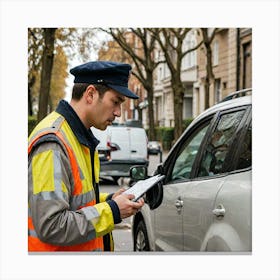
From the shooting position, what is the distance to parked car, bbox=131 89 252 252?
3.21 m

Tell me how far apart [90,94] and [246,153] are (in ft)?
3.87

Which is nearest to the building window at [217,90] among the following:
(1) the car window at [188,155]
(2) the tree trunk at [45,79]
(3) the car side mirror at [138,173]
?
(2) the tree trunk at [45,79]

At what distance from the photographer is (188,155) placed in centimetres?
432

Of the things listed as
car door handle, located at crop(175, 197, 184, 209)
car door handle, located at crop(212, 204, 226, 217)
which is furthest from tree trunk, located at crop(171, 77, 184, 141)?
car door handle, located at crop(212, 204, 226, 217)

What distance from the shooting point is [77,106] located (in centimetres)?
275

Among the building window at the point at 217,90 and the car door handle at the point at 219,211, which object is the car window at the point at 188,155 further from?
the building window at the point at 217,90

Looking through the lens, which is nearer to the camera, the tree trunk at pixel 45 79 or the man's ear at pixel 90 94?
the man's ear at pixel 90 94

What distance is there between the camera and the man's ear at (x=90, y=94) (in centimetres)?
275

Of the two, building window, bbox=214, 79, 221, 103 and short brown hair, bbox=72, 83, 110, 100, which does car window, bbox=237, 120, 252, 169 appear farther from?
building window, bbox=214, 79, 221, 103
